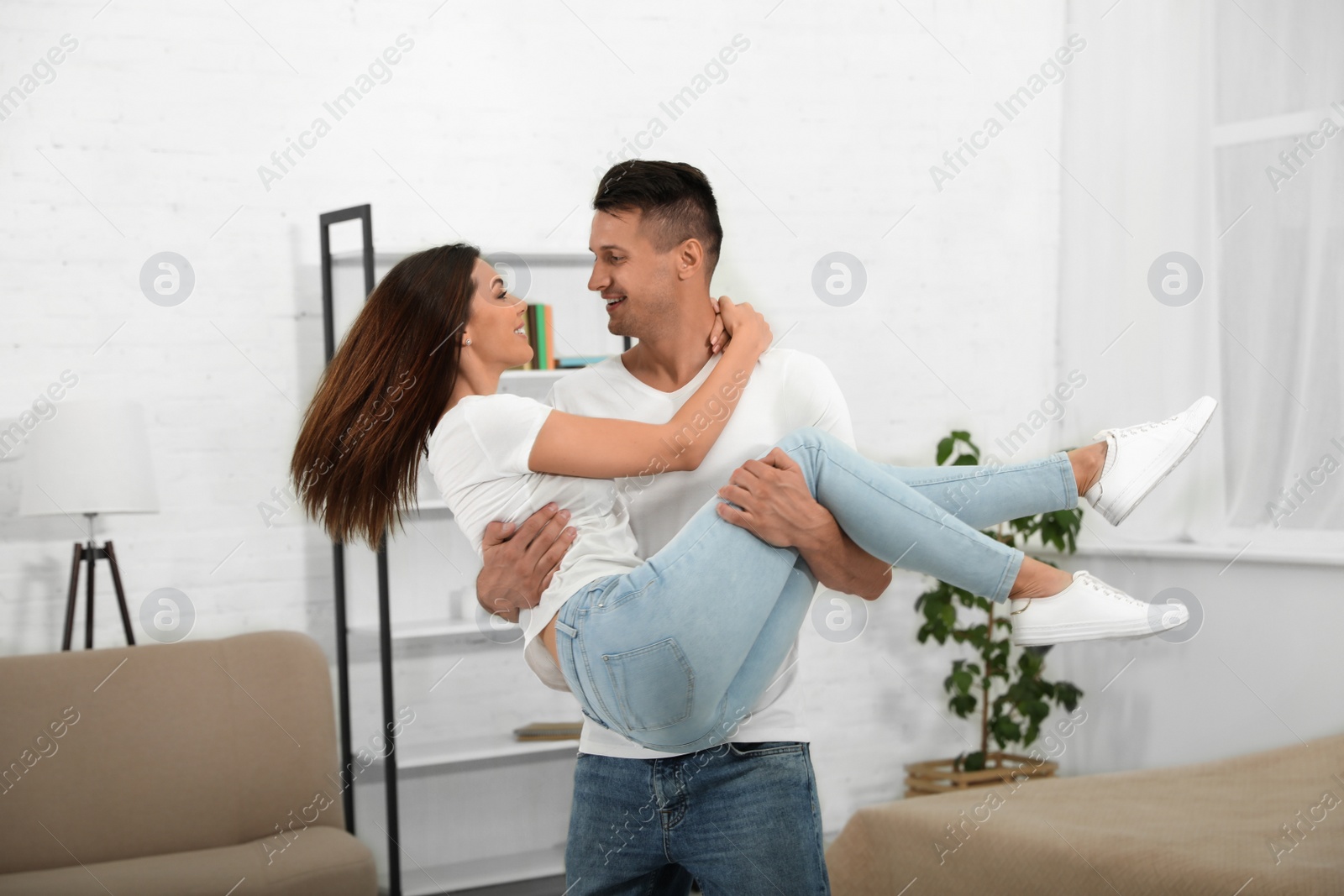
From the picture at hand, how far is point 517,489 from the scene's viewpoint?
1.75 m

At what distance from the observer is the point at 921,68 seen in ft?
15.8

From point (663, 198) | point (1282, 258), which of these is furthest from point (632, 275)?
point (1282, 258)

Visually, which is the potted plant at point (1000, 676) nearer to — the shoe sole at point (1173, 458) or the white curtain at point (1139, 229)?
the white curtain at point (1139, 229)

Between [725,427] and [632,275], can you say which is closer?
[725,427]

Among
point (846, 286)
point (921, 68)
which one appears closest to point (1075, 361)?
point (846, 286)

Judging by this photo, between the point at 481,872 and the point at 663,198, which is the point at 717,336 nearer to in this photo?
the point at 663,198

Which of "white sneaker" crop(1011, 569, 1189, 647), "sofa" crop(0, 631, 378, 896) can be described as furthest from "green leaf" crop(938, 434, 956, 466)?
"white sneaker" crop(1011, 569, 1189, 647)

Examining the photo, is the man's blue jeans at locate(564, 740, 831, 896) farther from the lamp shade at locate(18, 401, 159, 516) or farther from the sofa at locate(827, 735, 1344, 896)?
the lamp shade at locate(18, 401, 159, 516)

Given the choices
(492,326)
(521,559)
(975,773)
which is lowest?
(975,773)

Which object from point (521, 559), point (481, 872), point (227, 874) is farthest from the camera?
point (481, 872)

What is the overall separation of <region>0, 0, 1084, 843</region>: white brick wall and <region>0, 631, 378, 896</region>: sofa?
0.44 metres

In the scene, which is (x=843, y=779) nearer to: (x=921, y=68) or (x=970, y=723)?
(x=970, y=723)

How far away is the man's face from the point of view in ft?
6.17

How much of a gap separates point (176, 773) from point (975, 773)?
104 inches
